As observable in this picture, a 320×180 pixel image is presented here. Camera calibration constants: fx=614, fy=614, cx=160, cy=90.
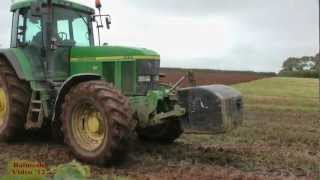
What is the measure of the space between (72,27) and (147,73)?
1831 millimetres

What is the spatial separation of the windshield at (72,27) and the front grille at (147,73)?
5.05ft

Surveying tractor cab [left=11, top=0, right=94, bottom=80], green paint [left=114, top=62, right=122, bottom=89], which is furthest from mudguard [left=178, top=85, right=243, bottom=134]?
tractor cab [left=11, top=0, right=94, bottom=80]

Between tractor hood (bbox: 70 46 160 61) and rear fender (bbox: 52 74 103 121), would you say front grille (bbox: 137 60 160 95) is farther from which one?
rear fender (bbox: 52 74 103 121)

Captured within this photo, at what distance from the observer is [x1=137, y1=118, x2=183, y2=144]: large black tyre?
36.5ft

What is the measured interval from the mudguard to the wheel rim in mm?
1389

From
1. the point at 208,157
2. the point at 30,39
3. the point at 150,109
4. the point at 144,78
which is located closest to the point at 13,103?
the point at 30,39

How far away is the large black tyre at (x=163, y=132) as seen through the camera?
11117 mm

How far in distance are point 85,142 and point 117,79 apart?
128 centimetres

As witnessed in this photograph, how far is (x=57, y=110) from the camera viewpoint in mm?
9883

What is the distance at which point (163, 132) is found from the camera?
1127cm

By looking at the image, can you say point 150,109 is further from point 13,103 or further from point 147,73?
point 13,103

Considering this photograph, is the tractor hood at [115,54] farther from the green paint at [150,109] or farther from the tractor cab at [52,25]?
the green paint at [150,109]

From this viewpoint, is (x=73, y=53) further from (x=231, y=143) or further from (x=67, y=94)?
(x=231, y=143)

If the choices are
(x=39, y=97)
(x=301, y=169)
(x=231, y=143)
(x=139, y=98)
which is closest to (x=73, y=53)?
(x=39, y=97)
